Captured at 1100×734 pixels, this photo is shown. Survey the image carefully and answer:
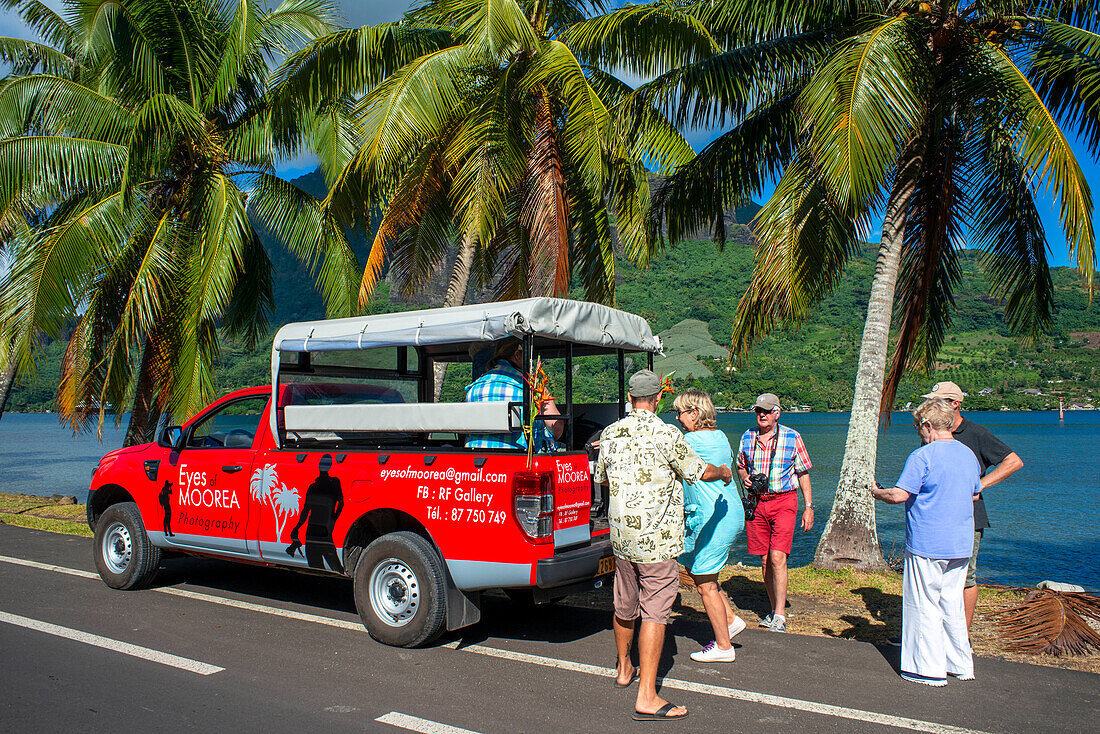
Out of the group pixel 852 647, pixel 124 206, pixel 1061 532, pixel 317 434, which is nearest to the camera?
pixel 852 647

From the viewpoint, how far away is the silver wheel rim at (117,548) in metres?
7.71

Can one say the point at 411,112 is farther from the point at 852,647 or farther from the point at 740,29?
the point at 852,647

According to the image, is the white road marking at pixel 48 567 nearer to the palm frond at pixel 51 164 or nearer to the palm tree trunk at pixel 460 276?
the palm tree trunk at pixel 460 276

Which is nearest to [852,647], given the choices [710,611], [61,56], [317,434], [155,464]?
[710,611]

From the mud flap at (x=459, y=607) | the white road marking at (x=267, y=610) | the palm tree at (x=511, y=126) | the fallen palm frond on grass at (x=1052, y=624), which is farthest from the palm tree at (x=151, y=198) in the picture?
the fallen palm frond on grass at (x=1052, y=624)

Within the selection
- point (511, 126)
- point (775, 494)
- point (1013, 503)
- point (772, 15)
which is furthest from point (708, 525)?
point (1013, 503)

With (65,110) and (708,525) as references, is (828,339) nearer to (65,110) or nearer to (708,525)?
(65,110)

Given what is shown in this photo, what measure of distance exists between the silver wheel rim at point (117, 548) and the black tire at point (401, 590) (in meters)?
3.10

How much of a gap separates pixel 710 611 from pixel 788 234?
17.2ft

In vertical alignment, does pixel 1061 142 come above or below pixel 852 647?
above

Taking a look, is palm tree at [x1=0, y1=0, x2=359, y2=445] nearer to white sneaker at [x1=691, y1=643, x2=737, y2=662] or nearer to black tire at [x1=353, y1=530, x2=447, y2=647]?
black tire at [x1=353, y1=530, x2=447, y2=647]

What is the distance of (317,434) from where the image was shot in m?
6.77

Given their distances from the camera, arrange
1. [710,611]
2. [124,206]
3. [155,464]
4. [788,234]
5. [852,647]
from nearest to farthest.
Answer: [710,611] < [852,647] < [155,464] < [788,234] < [124,206]

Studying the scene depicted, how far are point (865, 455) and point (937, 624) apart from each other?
440 cm
